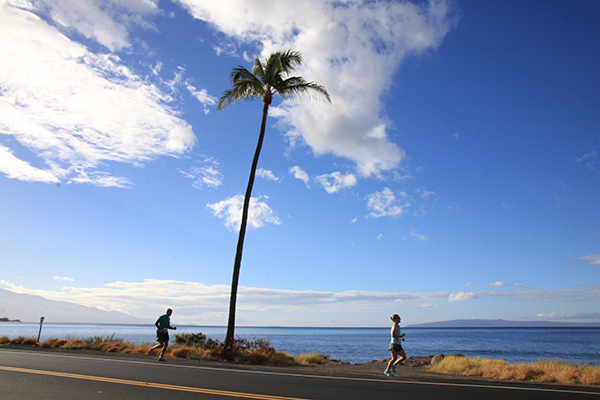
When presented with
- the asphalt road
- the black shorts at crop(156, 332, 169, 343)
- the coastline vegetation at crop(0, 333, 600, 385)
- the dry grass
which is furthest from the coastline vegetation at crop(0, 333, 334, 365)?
the dry grass

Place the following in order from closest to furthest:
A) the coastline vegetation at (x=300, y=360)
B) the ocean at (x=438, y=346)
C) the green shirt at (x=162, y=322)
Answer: the coastline vegetation at (x=300, y=360) < the green shirt at (x=162, y=322) < the ocean at (x=438, y=346)

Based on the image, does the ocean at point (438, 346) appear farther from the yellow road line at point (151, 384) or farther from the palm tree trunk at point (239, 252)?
the yellow road line at point (151, 384)

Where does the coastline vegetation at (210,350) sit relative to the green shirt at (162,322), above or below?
below

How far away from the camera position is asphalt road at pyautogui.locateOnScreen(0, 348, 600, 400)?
→ 21.0ft

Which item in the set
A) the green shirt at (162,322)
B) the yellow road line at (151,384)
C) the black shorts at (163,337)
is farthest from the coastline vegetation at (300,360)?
the yellow road line at (151,384)

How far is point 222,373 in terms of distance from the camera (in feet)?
30.7

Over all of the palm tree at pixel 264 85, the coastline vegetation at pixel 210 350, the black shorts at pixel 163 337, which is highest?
the palm tree at pixel 264 85

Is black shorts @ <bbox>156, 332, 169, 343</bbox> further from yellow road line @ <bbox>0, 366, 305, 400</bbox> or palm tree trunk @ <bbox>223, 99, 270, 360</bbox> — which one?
yellow road line @ <bbox>0, 366, 305, 400</bbox>

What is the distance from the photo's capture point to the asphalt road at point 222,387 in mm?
6395

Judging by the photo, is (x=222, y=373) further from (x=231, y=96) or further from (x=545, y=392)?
(x=231, y=96)

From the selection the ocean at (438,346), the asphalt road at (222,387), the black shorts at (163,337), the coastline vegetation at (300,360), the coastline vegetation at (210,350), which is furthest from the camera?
the ocean at (438,346)

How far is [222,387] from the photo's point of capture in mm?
7148

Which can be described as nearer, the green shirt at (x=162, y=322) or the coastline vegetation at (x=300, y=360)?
the coastline vegetation at (x=300, y=360)

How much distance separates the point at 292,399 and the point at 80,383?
4544mm
